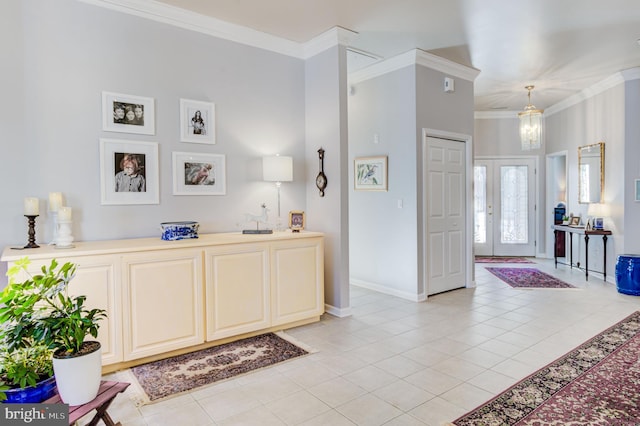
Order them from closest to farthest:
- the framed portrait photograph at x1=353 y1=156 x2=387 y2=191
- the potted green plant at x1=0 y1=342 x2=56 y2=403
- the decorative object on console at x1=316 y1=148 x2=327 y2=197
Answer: the potted green plant at x1=0 y1=342 x2=56 y2=403 < the decorative object on console at x1=316 y1=148 x2=327 y2=197 < the framed portrait photograph at x1=353 y1=156 x2=387 y2=191

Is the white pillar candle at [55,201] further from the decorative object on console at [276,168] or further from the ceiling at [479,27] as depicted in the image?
the ceiling at [479,27]

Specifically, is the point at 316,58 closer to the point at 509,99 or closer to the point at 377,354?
the point at 377,354

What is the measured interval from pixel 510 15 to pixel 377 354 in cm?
337

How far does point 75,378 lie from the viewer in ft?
5.70

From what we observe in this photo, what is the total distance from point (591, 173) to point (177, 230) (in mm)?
6339

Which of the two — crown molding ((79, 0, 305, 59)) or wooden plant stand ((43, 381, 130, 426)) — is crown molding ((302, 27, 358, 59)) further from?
wooden plant stand ((43, 381, 130, 426))

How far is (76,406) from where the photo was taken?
1.74 m

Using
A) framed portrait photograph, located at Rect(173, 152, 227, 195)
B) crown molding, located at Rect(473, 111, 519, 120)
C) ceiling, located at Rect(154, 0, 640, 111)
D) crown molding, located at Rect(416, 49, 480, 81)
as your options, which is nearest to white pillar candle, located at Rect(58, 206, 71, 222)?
framed portrait photograph, located at Rect(173, 152, 227, 195)

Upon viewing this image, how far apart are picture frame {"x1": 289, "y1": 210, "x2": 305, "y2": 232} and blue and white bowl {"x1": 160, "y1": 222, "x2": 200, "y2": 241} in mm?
1059

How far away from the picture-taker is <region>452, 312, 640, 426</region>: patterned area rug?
2.23m

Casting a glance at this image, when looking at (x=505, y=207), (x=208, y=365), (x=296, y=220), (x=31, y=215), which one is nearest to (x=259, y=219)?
(x=296, y=220)

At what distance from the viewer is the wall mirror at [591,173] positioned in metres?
5.95

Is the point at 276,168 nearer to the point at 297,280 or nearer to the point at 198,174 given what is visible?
the point at 198,174

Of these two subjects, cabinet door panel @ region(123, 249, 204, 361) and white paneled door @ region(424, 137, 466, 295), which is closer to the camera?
cabinet door panel @ region(123, 249, 204, 361)
